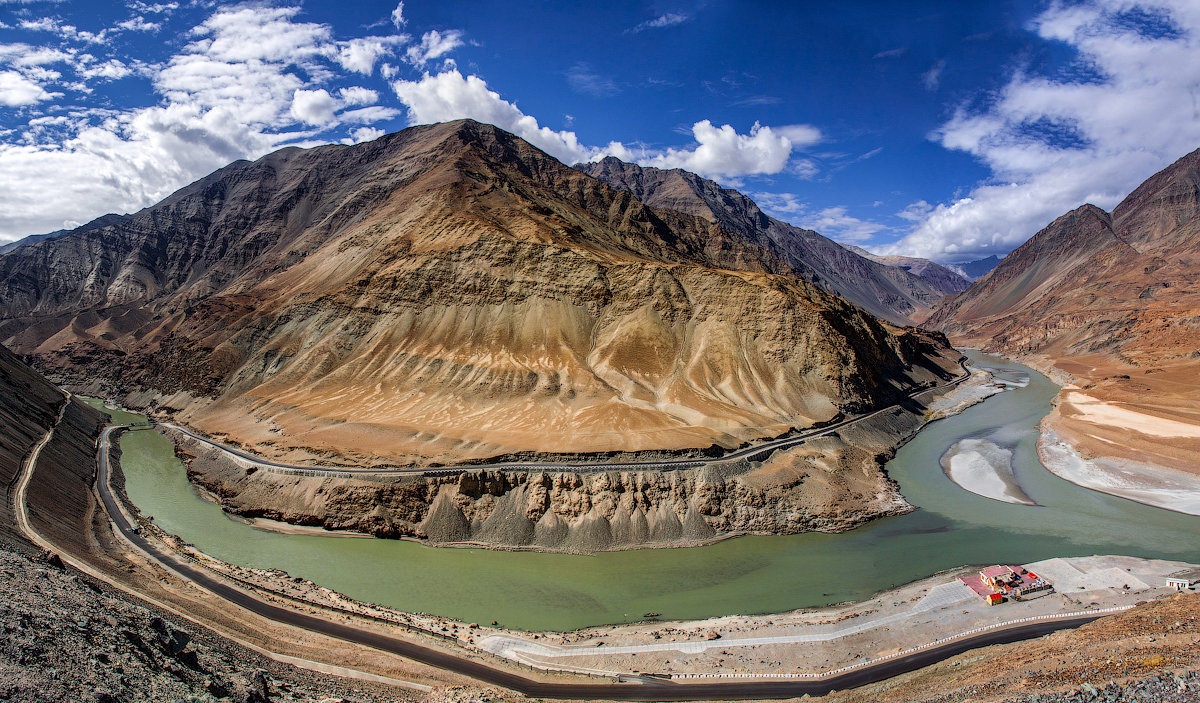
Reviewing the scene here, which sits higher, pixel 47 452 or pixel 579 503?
pixel 47 452

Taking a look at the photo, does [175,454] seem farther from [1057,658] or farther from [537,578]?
[1057,658]

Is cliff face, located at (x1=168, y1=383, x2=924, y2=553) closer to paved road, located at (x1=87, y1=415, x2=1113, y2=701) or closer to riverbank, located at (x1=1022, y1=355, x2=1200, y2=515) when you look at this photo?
paved road, located at (x1=87, y1=415, x2=1113, y2=701)

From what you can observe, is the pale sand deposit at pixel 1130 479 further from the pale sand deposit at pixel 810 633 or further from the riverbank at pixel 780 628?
the pale sand deposit at pixel 810 633

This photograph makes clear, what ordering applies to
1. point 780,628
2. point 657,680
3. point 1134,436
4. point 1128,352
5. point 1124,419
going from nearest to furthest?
point 657,680 → point 780,628 → point 1134,436 → point 1124,419 → point 1128,352

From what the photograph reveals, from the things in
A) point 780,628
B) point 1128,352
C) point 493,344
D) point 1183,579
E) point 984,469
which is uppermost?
point 1128,352

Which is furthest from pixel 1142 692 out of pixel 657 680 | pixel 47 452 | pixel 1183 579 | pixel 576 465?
pixel 47 452

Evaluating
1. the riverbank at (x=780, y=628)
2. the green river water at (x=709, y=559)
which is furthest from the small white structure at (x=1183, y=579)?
the green river water at (x=709, y=559)

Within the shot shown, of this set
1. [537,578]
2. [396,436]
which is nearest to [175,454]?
[396,436]

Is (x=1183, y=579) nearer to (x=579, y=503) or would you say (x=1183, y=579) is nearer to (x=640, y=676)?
(x=640, y=676)
